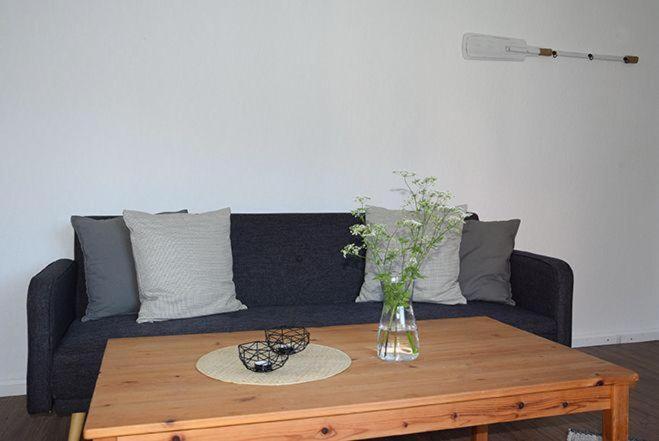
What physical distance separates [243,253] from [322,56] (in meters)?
1.14

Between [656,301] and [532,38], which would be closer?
[532,38]

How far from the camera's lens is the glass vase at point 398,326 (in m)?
1.75

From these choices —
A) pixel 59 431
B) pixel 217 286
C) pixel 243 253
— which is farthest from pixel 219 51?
pixel 59 431

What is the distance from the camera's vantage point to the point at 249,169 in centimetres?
316

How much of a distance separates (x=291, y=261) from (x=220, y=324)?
0.58 m

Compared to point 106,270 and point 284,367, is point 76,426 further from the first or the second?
point 284,367

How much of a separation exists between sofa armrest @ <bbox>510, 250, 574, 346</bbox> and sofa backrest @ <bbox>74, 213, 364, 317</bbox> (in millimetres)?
740

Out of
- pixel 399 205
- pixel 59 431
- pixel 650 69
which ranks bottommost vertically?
pixel 59 431

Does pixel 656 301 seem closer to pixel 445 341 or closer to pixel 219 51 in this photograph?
pixel 445 341

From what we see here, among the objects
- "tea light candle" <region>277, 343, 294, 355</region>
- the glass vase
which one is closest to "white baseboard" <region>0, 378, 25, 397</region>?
"tea light candle" <region>277, 343, 294, 355</region>

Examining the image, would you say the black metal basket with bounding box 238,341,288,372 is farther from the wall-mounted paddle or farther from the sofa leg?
the wall-mounted paddle

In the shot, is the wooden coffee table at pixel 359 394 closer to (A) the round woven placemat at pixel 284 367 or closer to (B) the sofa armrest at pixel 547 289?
(A) the round woven placemat at pixel 284 367

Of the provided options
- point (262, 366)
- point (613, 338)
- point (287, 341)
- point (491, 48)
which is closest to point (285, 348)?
point (287, 341)

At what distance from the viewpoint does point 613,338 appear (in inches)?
153
